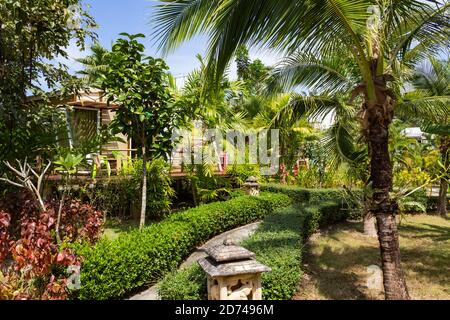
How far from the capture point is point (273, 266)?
461cm

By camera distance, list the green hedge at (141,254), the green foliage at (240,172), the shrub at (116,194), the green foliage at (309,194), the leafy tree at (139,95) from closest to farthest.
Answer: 1. the green hedge at (141,254)
2. the leafy tree at (139,95)
3. the shrub at (116,194)
4. the green foliage at (309,194)
5. the green foliage at (240,172)

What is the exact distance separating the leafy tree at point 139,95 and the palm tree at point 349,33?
2.43 meters

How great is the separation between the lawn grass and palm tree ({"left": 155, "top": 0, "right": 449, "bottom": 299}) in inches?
52.5

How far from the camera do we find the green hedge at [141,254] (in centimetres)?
454

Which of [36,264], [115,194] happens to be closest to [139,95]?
[36,264]

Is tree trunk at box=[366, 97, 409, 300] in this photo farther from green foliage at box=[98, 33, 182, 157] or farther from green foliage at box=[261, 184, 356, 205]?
green foliage at box=[261, 184, 356, 205]

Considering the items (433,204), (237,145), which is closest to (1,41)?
(237,145)

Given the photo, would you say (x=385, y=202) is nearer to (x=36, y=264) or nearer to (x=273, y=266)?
(x=273, y=266)

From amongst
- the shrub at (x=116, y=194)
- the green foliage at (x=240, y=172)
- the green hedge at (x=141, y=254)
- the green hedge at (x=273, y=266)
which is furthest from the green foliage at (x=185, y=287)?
the green foliage at (x=240, y=172)

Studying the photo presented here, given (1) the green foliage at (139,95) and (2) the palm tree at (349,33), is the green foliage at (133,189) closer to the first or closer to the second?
(1) the green foliage at (139,95)

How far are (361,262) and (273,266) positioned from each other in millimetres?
3006

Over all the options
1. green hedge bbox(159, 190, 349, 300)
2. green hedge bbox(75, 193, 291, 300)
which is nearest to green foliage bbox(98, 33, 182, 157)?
green hedge bbox(75, 193, 291, 300)

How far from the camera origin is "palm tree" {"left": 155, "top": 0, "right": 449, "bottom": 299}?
3.52 m

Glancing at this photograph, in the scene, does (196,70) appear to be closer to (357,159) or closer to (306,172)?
(357,159)
